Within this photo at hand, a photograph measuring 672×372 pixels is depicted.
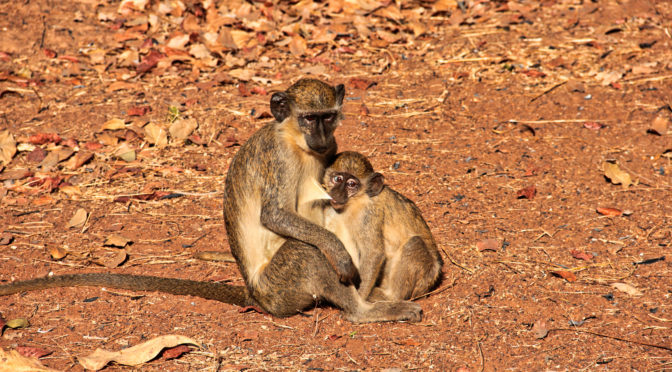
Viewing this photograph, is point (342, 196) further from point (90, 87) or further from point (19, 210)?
point (90, 87)

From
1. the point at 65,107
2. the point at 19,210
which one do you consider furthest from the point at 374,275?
the point at 65,107

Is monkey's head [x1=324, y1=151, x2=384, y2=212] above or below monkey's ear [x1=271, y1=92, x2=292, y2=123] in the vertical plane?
below

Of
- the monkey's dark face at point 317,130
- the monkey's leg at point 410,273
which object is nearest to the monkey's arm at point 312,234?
the monkey's leg at point 410,273

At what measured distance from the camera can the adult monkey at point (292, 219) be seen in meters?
5.67

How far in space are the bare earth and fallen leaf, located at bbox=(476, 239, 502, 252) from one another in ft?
0.26

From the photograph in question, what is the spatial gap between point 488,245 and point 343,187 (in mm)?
1795

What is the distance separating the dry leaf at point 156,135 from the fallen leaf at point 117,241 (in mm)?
2036

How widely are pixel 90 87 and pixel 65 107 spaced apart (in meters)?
0.67

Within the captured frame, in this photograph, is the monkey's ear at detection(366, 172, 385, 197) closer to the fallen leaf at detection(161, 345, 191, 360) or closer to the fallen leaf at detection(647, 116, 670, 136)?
the fallen leaf at detection(161, 345, 191, 360)

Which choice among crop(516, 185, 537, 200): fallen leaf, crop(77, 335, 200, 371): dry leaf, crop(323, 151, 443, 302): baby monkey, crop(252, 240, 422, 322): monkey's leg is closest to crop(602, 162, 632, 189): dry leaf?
crop(516, 185, 537, 200): fallen leaf

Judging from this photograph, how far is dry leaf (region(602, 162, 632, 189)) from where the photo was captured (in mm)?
7712

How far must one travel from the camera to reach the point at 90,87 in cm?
1021

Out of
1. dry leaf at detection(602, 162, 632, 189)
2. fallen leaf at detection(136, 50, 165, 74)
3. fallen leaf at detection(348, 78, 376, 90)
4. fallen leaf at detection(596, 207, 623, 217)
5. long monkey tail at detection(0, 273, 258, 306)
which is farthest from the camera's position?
fallen leaf at detection(136, 50, 165, 74)

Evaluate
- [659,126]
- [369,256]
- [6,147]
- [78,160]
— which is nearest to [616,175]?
[659,126]
